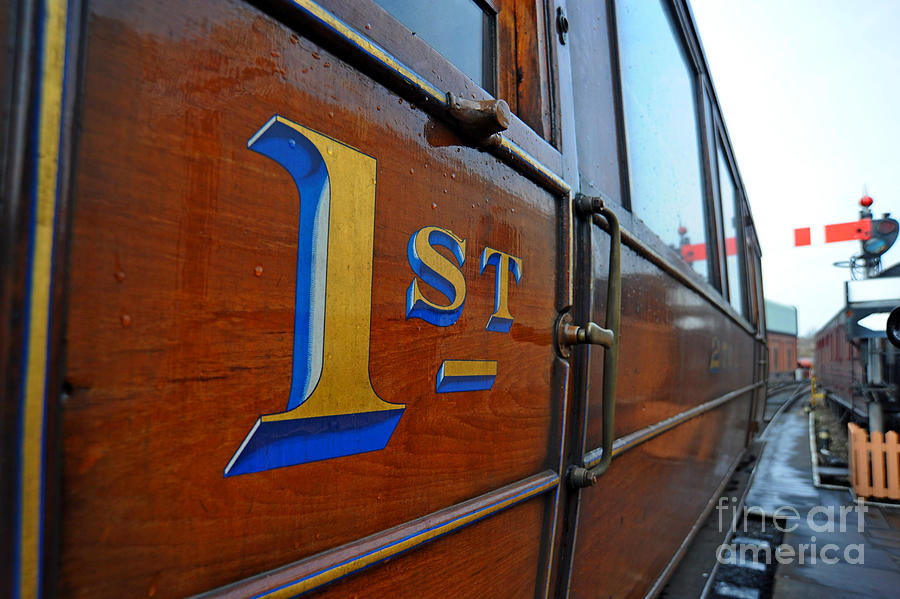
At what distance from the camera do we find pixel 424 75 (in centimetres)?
92

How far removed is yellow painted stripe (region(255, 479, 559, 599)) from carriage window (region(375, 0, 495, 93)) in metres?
0.86

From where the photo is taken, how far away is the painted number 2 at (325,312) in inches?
26.3

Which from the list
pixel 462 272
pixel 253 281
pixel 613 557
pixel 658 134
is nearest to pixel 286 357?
pixel 253 281

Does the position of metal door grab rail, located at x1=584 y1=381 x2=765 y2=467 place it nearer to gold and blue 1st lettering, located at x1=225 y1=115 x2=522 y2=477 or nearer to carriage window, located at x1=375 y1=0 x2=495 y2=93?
gold and blue 1st lettering, located at x1=225 y1=115 x2=522 y2=477

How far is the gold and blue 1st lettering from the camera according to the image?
0.67 metres

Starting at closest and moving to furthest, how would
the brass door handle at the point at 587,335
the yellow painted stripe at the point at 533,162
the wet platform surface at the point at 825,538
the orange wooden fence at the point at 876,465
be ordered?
the yellow painted stripe at the point at 533,162
the brass door handle at the point at 587,335
the wet platform surface at the point at 825,538
the orange wooden fence at the point at 876,465

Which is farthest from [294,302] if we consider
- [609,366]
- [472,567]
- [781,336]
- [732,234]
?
[781,336]

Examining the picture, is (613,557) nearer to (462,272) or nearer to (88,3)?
(462,272)

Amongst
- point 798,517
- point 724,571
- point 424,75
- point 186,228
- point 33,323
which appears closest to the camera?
point 33,323

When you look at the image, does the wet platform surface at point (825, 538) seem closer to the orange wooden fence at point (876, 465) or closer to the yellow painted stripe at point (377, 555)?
the orange wooden fence at point (876, 465)

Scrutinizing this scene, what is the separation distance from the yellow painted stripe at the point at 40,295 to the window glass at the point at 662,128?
1.93 meters

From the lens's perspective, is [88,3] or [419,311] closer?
[88,3]

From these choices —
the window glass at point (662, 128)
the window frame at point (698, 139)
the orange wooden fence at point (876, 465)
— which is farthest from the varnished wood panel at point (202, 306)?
the orange wooden fence at point (876, 465)

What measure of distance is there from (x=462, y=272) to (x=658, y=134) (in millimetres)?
2171
